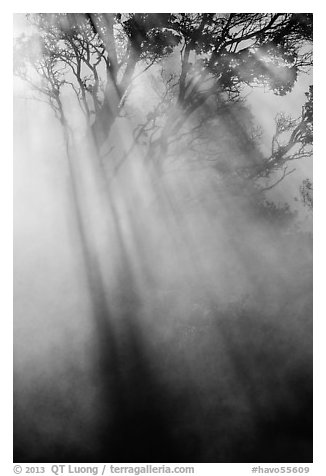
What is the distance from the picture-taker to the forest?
15.9 ft

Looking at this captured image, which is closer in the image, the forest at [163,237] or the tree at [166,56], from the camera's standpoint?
the forest at [163,237]

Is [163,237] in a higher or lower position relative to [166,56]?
lower

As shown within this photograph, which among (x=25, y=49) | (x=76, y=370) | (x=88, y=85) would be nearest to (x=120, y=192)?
(x=88, y=85)

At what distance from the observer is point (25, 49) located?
6016 millimetres

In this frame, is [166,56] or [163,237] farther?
[163,237]

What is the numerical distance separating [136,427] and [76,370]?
1320mm

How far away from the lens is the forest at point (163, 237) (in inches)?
191

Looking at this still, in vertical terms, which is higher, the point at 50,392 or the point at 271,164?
the point at 271,164

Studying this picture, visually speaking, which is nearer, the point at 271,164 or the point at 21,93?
the point at 21,93

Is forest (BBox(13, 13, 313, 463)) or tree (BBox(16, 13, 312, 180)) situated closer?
forest (BBox(13, 13, 313, 463))

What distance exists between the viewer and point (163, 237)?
7129mm

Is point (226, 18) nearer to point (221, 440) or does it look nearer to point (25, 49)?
point (25, 49)
